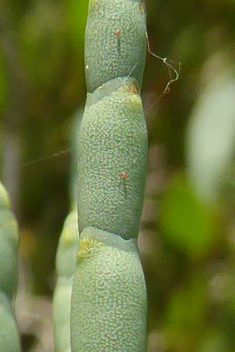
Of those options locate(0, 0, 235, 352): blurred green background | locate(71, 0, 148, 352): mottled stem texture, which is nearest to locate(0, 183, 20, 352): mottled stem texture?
locate(71, 0, 148, 352): mottled stem texture

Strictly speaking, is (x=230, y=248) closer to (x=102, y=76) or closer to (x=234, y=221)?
A: (x=234, y=221)

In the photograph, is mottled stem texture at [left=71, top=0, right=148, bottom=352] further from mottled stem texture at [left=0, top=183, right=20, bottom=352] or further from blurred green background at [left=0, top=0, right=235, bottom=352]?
blurred green background at [left=0, top=0, right=235, bottom=352]

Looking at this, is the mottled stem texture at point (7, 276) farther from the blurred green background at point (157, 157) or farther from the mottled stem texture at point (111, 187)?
the blurred green background at point (157, 157)

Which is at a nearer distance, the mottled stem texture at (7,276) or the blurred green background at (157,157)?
the mottled stem texture at (7,276)

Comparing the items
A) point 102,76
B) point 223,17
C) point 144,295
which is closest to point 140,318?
point 144,295

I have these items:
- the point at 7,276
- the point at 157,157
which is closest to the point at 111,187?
the point at 7,276

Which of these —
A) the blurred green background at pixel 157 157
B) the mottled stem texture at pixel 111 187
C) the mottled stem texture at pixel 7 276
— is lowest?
the blurred green background at pixel 157 157

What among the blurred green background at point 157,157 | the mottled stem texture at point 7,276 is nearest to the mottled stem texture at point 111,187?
the mottled stem texture at point 7,276

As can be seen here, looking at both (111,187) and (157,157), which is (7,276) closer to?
(111,187)

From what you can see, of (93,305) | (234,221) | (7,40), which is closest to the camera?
(93,305)
